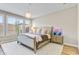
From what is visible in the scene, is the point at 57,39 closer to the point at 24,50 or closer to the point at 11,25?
the point at 24,50

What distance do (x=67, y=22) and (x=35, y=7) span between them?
64 cm

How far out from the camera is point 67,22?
1606mm

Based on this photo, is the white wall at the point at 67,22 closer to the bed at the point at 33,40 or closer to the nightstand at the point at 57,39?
the nightstand at the point at 57,39

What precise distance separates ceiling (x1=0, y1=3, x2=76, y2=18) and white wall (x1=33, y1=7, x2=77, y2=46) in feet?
0.27

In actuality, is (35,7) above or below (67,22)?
above

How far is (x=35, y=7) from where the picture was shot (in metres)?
1.61

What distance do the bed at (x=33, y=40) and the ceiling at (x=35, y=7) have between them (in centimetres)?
38

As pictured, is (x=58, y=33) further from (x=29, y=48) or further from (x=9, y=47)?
(x=9, y=47)

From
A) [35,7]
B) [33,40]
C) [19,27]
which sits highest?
[35,7]

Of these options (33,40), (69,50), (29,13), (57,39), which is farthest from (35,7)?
(69,50)

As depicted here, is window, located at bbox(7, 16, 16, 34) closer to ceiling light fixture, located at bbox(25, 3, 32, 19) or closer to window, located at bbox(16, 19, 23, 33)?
window, located at bbox(16, 19, 23, 33)

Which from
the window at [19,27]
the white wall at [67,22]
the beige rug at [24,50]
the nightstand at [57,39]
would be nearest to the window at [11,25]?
the window at [19,27]

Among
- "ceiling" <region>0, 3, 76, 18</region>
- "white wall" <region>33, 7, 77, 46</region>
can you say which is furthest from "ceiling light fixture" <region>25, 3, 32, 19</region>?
"white wall" <region>33, 7, 77, 46</region>

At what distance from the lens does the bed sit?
1.58 metres
